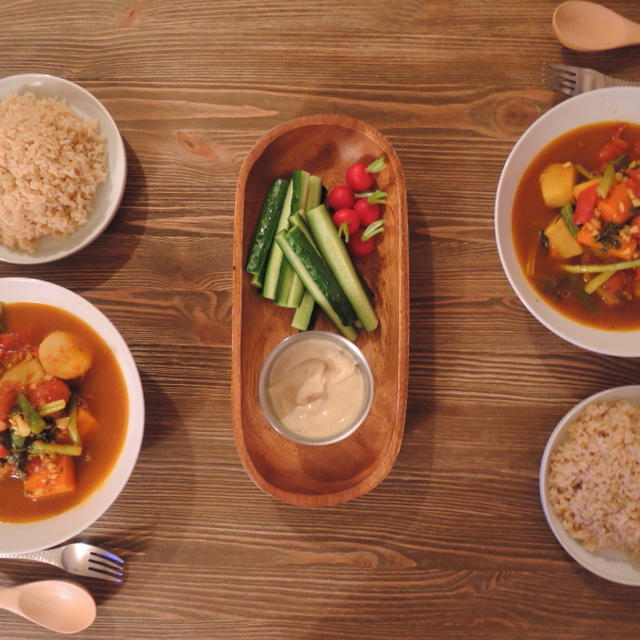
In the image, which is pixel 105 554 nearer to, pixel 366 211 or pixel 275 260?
pixel 275 260

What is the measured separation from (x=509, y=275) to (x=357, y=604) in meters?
1.52

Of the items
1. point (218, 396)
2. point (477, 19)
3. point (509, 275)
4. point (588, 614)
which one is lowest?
point (588, 614)

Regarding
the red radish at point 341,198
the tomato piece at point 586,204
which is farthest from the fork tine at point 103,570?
the tomato piece at point 586,204

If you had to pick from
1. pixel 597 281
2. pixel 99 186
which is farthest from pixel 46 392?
pixel 597 281

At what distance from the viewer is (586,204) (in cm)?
212

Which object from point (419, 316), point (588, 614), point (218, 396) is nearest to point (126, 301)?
point (218, 396)

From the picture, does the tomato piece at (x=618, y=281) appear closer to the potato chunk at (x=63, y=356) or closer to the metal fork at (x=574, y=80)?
the metal fork at (x=574, y=80)

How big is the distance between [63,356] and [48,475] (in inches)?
18.5

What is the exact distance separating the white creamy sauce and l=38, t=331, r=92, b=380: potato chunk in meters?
0.77

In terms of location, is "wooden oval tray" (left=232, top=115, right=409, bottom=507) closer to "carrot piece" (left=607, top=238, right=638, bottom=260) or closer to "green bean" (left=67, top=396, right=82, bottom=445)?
"green bean" (left=67, top=396, right=82, bottom=445)

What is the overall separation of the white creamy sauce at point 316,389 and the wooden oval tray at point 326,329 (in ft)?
0.49

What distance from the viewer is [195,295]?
234cm

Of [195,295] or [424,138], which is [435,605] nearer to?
[195,295]

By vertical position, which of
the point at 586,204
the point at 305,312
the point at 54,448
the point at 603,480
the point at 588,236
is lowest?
the point at 603,480
